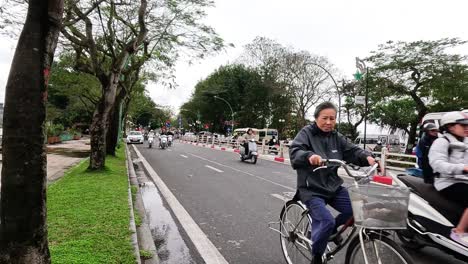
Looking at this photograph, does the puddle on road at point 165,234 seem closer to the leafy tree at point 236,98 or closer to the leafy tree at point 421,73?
the leafy tree at point 421,73

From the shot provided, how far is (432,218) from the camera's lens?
4.14 metres

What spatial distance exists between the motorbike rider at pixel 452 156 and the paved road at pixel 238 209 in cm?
109

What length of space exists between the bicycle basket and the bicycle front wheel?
174 millimetres

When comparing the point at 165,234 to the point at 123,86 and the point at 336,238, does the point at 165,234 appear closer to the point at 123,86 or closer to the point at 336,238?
the point at 336,238

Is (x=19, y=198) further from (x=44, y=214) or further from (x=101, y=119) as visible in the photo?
(x=101, y=119)

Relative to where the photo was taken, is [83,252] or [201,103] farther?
[201,103]

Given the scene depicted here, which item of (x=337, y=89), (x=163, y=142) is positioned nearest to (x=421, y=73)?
(x=337, y=89)

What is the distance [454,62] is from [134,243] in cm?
3104

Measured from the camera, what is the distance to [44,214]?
3361 mm

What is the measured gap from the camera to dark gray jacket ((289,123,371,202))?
12.2 ft

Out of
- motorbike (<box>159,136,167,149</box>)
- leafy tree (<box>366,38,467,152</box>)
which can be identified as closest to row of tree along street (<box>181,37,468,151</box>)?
leafy tree (<box>366,38,467,152</box>)

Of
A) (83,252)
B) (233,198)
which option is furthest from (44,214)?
(233,198)

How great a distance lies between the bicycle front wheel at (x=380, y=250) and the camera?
2.86 m

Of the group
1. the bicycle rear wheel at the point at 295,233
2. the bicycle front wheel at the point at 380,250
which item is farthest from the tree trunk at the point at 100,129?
the bicycle front wheel at the point at 380,250
